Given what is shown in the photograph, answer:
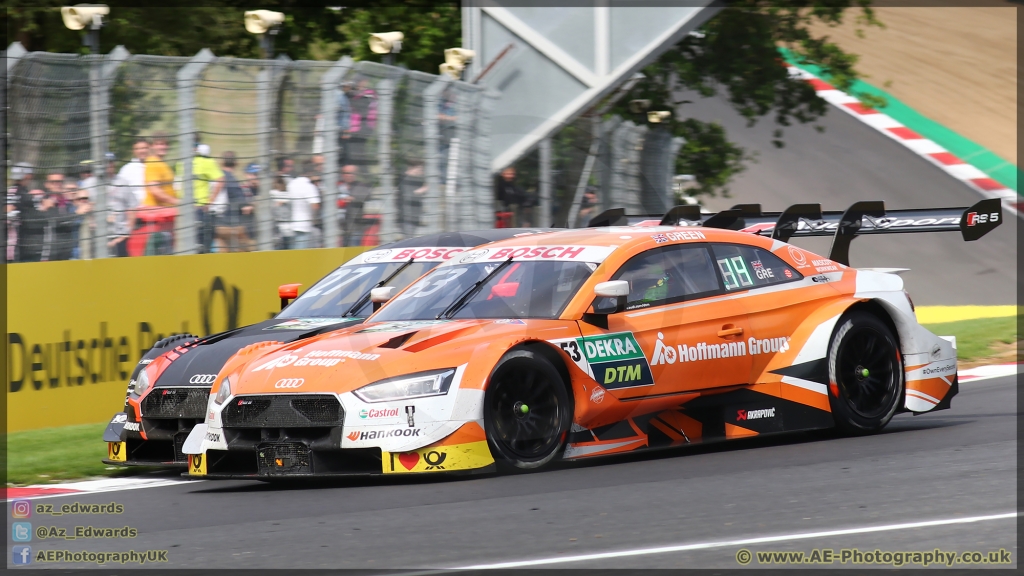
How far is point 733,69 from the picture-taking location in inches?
1033

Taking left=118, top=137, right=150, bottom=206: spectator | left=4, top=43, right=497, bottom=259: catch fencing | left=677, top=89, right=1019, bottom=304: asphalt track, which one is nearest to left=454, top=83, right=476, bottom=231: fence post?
left=4, top=43, right=497, bottom=259: catch fencing

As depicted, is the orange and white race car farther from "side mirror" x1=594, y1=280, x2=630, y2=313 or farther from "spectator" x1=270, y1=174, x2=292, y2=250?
"spectator" x1=270, y1=174, x2=292, y2=250

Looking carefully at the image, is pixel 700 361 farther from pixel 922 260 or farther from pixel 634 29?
pixel 922 260

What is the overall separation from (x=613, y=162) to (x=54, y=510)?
34.0ft

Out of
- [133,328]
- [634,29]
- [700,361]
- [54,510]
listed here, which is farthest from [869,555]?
[634,29]

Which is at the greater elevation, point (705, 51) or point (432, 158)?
point (705, 51)

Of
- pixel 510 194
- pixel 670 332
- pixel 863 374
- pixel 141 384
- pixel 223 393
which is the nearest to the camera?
pixel 223 393

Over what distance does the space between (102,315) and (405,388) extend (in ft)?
17.6

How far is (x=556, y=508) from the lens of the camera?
6.51 metres

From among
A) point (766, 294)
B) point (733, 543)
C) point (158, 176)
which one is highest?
point (158, 176)

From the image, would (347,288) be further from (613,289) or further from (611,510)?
(611,510)

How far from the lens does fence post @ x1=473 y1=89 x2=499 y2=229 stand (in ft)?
52.0

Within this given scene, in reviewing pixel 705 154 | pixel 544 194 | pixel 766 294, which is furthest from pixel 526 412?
pixel 705 154

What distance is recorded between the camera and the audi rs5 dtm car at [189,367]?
8.71 m
